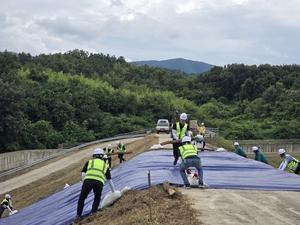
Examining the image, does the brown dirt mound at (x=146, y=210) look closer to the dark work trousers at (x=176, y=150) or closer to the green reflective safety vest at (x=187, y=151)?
the green reflective safety vest at (x=187, y=151)

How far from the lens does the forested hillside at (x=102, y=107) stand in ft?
147

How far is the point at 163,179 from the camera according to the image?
462 inches

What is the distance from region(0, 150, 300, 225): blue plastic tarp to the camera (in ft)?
38.2

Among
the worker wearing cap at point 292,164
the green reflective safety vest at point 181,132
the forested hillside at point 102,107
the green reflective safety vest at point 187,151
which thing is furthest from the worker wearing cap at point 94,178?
the forested hillside at point 102,107

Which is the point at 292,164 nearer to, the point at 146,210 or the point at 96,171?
the point at 146,210

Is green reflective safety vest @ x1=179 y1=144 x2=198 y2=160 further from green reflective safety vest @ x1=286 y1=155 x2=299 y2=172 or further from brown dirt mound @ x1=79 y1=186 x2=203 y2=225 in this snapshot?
green reflective safety vest @ x1=286 y1=155 x2=299 y2=172

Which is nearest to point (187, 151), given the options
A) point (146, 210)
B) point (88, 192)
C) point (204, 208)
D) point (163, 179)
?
Result: point (163, 179)

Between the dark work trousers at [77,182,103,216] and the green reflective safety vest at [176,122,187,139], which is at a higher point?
the green reflective safety vest at [176,122,187,139]

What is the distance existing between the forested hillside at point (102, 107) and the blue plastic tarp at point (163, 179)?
2823 cm

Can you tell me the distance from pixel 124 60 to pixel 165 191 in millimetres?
107677

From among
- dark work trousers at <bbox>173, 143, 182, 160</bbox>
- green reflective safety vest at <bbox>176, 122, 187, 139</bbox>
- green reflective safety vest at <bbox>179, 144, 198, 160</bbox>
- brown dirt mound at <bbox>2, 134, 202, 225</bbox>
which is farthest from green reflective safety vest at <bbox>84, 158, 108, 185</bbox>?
Result: dark work trousers at <bbox>173, 143, 182, 160</bbox>

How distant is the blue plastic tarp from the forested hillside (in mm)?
28232

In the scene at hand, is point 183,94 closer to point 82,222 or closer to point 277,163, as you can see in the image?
point 277,163

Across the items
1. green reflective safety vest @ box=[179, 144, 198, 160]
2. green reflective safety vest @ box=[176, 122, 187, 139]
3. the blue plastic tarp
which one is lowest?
the blue plastic tarp
